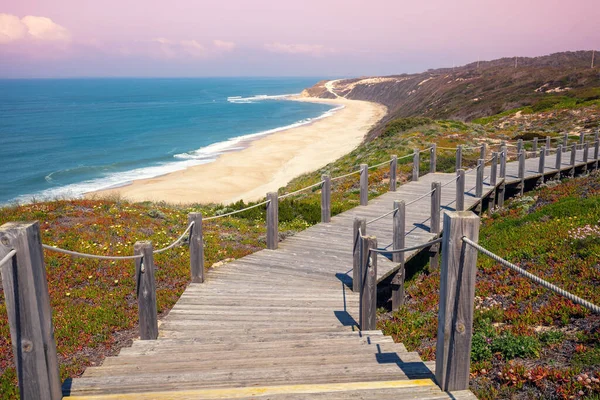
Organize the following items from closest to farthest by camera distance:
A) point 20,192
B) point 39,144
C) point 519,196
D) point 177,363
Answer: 1. point 177,363
2. point 519,196
3. point 20,192
4. point 39,144

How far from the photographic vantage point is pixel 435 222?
1135 centimetres

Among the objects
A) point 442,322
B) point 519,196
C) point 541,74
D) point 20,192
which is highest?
point 541,74

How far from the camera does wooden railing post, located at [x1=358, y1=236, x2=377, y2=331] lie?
5781 mm

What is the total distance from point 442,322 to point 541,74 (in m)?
69.7

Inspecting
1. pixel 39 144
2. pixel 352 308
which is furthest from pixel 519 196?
pixel 39 144

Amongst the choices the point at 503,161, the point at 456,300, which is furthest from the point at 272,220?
the point at 503,161

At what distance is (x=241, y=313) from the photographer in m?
6.75

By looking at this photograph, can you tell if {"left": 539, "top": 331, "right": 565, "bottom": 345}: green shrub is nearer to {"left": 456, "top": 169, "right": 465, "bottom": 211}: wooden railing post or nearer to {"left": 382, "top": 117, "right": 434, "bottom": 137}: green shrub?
{"left": 456, "top": 169, "right": 465, "bottom": 211}: wooden railing post

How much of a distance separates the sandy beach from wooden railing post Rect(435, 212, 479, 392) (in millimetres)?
21079

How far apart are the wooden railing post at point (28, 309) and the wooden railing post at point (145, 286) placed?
7.38 feet

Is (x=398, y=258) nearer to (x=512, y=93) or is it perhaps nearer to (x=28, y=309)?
(x=28, y=309)

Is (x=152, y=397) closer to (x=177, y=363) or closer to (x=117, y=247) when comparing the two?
(x=177, y=363)

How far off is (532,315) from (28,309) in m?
5.99

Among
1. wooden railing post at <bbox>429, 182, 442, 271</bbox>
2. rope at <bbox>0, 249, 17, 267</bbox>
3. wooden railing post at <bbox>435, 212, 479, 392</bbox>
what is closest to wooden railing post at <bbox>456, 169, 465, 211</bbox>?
wooden railing post at <bbox>429, 182, 442, 271</bbox>
